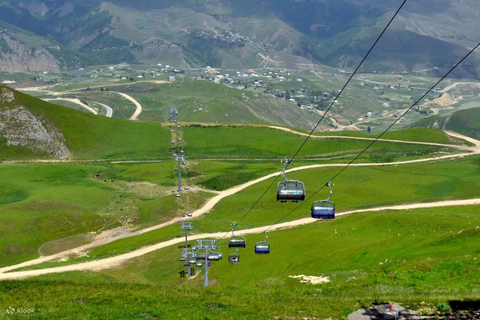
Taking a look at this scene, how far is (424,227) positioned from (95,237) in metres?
63.8

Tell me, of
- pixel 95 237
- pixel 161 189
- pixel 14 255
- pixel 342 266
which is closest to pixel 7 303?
pixel 342 266

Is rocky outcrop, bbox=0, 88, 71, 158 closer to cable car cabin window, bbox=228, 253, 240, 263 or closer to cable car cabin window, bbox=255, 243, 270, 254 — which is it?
cable car cabin window, bbox=228, 253, 240, 263

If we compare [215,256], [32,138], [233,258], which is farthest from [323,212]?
[32,138]

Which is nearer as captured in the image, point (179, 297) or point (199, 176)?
point (179, 297)

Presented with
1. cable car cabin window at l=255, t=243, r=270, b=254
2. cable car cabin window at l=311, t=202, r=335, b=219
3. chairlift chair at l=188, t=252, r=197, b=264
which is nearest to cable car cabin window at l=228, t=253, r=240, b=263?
cable car cabin window at l=255, t=243, r=270, b=254

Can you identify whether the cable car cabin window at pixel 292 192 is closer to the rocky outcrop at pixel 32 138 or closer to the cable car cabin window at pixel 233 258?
the cable car cabin window at pixel 233 258

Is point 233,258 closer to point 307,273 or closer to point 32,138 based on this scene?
point 307,273

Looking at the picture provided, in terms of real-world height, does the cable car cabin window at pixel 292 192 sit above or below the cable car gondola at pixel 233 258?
above

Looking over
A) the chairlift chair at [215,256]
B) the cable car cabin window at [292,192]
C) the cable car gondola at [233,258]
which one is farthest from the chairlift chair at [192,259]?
the cable car cabin window at [292,192]

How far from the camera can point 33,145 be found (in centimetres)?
19400

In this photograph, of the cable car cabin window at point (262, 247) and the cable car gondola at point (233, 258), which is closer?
the cable car cabin window at point (262, 247)

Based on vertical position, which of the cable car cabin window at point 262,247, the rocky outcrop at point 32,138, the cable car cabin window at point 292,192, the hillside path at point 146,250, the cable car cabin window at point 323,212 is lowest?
the hillside path at point 146,250

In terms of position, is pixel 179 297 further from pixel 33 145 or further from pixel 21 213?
pixel 33 145

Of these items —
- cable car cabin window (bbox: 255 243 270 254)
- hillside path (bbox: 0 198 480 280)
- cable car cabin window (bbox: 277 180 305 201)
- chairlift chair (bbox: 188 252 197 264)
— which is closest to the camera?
cable car cabin window (bbox: 277 180 305 201)
